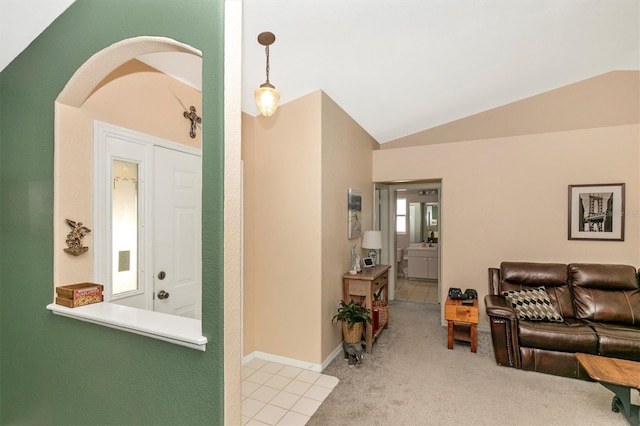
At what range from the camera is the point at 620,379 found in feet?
6.96

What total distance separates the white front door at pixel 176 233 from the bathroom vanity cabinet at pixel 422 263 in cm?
574

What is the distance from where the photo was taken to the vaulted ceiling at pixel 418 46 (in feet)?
6.82

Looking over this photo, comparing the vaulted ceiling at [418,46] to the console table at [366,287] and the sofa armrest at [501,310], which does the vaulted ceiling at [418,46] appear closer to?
the console table at [366,287]

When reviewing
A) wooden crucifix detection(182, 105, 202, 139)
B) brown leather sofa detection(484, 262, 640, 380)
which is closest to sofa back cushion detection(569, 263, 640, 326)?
brown leather sofa detection(484, 262, 640, 380)

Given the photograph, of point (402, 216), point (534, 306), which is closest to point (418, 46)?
point (534, 306)

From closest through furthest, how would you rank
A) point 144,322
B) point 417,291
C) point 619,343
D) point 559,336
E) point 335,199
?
point 144,322
point 619,343
point 559,336
point 335,199
point 417,291

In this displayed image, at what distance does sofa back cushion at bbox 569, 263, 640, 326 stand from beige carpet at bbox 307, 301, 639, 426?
0.82 metres

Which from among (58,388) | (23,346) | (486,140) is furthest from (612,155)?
(23,346)

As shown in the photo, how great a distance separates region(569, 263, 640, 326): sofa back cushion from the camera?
3213mm

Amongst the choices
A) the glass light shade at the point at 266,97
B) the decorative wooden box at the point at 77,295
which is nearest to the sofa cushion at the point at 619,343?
the glass light shade at the point at 266,97

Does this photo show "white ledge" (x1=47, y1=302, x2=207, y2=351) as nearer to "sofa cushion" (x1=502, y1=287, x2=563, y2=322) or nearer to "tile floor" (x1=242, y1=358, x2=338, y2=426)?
"tile floor" (x1=242, y1=358, x2=338, y2=426)

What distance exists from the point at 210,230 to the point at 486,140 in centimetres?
423

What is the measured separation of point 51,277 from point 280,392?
1.94 meters

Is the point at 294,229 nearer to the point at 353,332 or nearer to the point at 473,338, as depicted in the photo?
the point at 353,332
